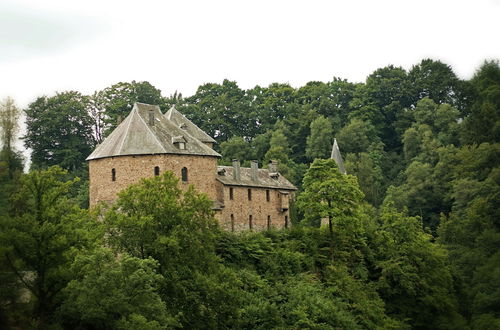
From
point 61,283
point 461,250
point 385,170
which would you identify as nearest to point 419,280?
point 461,250

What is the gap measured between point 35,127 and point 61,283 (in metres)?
41.6

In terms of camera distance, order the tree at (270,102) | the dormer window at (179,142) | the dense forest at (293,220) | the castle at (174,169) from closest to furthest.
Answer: the dense forest at (293,220), the castle at (174,169), the dormer window at (179,142), the tree at (270,102)

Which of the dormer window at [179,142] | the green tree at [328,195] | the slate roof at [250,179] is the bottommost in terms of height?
the green tree at [328,195]

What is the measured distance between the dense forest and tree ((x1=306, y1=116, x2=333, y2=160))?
0.14 metres

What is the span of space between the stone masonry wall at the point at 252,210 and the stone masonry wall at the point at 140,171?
1.42 metres

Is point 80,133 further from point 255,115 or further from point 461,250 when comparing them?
point 461,250

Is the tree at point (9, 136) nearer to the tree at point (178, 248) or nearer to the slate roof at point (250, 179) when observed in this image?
the slate roof at point (250, 179)

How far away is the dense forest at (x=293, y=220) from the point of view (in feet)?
130

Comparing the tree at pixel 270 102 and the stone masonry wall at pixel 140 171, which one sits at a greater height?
the tree at pixel 270 102

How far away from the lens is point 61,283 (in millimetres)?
39719

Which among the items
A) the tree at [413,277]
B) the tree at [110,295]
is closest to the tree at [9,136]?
the tree at [110,295]

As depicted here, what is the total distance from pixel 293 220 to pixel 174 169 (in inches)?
488

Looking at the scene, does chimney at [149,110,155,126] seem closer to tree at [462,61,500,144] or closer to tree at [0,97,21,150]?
tree at [0,97,21,150]

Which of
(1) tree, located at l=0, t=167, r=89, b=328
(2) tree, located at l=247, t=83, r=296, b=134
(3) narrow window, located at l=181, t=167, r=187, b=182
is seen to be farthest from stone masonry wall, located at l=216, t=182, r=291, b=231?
(2) tree, located at l=247, t=83, r=296, b=134
